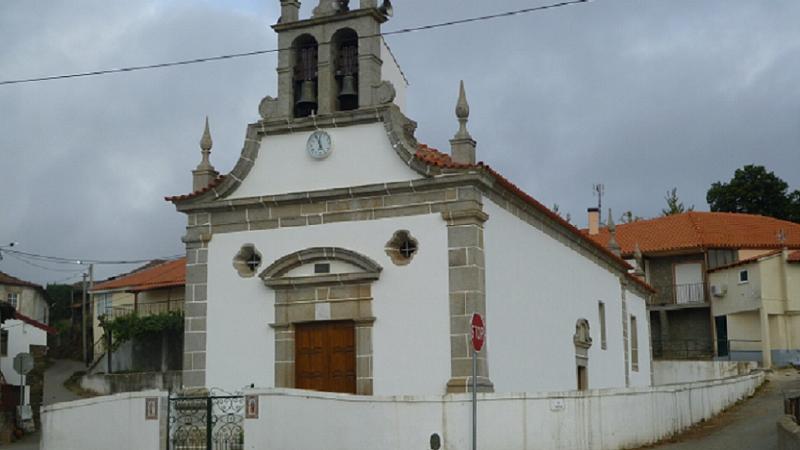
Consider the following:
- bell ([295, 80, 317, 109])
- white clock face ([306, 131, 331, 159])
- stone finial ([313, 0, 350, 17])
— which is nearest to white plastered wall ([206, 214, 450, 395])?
white clock face ([306, 131, 331, 159])

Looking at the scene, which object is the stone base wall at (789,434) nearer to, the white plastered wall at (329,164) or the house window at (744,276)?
the white plastered wall at (329,164)

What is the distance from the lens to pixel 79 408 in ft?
56.3

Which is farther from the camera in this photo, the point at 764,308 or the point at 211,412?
the point at 764,308

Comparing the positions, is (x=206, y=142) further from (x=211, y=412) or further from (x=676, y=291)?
(x=676, y=291)

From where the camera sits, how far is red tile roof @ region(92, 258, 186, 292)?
139 feet

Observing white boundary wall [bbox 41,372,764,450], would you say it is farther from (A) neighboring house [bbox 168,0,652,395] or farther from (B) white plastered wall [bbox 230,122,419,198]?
(B) white plastered wall [bbox 230,122,419,198]

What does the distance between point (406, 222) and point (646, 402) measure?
5183 mm

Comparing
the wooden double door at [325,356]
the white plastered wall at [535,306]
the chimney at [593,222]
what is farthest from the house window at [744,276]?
the wooden double door at [325,356]

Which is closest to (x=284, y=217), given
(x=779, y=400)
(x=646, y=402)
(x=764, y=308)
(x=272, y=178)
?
(x=272, y=178)

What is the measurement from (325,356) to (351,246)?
6.55 ft

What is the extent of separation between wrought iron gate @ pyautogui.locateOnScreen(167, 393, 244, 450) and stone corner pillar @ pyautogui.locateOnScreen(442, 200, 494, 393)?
11.9ft

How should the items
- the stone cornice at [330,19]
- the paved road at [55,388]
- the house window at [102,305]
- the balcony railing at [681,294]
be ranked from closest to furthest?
the stone cornice at [330,19] → the paved road at [55,388] → the balcony railing at [681,294] → the house window at [102,305]

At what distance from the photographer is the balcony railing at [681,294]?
1737 inches

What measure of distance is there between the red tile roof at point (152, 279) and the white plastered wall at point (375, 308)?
70.9 feet
